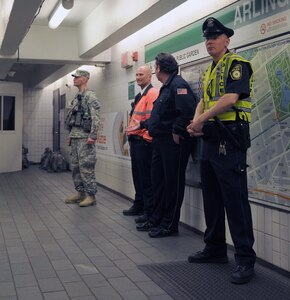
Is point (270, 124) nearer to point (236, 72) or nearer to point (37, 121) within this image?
point (236, 72)

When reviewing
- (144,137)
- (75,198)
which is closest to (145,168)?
(144,137)

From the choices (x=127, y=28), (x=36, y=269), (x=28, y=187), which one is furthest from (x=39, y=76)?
(x=36, y=269)

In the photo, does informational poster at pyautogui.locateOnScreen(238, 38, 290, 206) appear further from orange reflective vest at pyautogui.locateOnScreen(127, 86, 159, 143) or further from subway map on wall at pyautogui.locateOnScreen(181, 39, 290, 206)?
orange reflective vest at pyautogui.locateOnScreen(127, 86, 159, 143)

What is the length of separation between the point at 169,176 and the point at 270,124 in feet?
→ 4.29

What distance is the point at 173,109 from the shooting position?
4.53 metres

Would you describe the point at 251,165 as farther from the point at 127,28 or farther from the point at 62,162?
the point at 62,162

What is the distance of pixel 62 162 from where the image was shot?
11.5 meters

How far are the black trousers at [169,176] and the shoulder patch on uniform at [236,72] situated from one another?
4.29ft

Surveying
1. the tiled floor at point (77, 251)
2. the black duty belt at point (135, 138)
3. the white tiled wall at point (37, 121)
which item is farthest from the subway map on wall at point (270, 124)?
the white tiled wall at point (37, 121)

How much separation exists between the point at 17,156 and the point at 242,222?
9.42 metres

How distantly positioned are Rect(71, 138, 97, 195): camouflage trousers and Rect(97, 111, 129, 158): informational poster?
78 cm

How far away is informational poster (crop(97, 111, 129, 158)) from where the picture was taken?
7.15 meters

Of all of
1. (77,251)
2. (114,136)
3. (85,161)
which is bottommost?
(77,251)

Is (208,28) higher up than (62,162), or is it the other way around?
(208,28)
